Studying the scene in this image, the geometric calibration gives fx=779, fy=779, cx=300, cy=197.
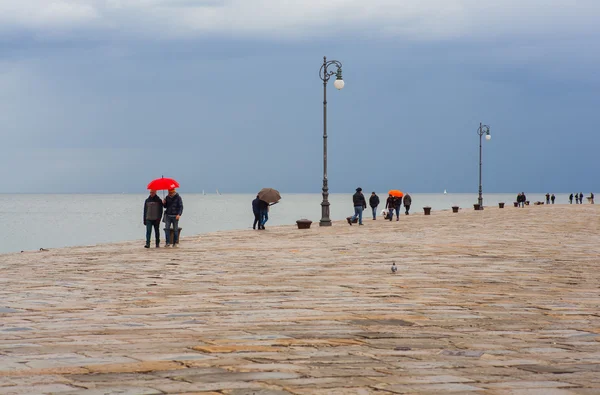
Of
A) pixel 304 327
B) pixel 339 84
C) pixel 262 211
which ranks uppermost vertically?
pixel 339 84

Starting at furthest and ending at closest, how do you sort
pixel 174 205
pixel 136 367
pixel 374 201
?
pixel 374 201 → pixel 174 205 → pixel 136 367

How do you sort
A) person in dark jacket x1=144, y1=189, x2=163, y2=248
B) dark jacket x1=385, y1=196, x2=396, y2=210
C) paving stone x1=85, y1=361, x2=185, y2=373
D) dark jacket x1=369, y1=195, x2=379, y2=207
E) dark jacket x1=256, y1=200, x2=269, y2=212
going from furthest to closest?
dark jacket x1=369, y1=195, x2=379, y2=207 → dark jacket x1=385, y1=196, x2=396, y2=210 → dark jacket x1=256, y1=200, x2=269, y2=212 → person in dark jacket x1=144, y1=189, x2=163, y2=248 → paving stone x1=85, y1=361, x2=185, y2=373

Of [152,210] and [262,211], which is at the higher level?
[152,210]

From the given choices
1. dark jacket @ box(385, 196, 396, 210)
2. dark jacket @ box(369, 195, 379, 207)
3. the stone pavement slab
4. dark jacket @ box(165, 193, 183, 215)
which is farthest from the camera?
dark jacket @ box(369, 195, 379, 207)

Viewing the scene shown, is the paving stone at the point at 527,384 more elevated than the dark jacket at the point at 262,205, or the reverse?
the dark jacket at the point at 262,205

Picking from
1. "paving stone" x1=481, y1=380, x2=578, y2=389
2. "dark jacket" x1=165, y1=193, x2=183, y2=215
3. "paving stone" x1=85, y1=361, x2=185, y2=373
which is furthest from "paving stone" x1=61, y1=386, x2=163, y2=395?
"dark jacket" x1=165, y1=193, x2=183, y2=215

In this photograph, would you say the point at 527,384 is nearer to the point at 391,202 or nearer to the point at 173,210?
the point at 173,210

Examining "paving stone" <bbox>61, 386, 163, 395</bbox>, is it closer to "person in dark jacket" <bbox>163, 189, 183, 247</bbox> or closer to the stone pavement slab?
the stone pavement slab

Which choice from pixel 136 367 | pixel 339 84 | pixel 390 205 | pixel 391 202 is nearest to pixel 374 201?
pixel 390 205

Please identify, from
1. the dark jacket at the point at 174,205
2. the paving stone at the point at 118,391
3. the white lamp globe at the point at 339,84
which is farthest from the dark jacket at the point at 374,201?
the paving stone at the point at 118,391

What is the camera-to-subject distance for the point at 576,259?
1620 cm

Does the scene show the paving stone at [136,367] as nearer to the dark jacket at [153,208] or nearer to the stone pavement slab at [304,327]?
the stone pavement slab at [304,327]

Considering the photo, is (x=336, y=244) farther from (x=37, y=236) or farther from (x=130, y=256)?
(x=37, y=236)

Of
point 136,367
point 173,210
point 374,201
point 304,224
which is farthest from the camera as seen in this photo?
point 374,201
